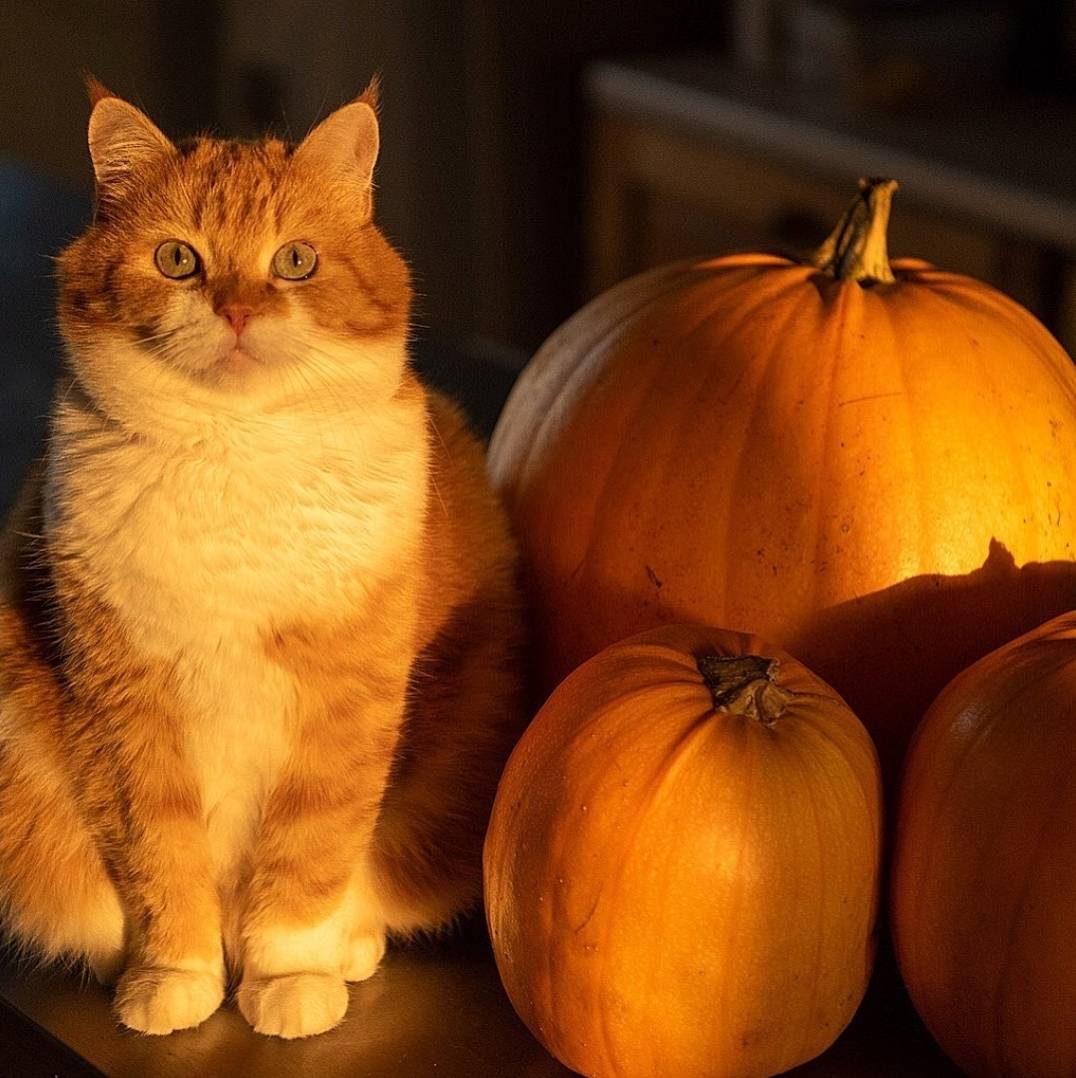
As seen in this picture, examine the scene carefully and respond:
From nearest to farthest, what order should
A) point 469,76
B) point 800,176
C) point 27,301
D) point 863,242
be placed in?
point 863,242 < point 27,301 < point 800,176 < point 469,76

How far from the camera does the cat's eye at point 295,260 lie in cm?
108

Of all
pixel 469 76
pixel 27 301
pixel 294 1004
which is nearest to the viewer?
pixel 294 1004

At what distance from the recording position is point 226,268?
1.07 meters

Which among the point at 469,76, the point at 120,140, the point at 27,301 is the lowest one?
the point at 469,76

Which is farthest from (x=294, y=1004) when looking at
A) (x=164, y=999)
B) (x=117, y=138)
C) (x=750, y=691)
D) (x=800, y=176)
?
(x=800, y=176)

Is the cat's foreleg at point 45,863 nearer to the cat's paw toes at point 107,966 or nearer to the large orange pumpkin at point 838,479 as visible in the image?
the cat's paw toes at point 107,966

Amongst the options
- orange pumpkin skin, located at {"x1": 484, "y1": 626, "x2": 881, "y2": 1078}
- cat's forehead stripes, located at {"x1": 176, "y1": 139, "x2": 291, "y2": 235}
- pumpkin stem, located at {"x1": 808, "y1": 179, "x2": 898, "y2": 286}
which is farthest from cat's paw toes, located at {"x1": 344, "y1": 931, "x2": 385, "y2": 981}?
pumpkin stem, located at {"x1": 808, "y1": 179, "x2": 898, "y2": 286}

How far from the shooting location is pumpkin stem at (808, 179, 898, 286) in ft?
4.13

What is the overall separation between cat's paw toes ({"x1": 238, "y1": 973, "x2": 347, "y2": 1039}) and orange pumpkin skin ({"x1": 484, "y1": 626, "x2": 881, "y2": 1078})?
0.13 m

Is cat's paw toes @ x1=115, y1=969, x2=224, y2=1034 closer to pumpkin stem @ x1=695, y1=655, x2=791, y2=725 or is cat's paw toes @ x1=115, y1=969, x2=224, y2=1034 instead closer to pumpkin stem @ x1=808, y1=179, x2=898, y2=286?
pumpkin stem @ x1=695, y1=655, x2=791, y2=725

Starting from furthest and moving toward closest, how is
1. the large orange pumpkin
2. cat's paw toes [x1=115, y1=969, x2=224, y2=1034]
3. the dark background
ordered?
the dark background, the large orange pumpkin, cat's paw toes [x1=115, y1=969, x2=224, y2=1034]

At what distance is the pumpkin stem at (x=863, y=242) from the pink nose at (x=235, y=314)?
0.51m

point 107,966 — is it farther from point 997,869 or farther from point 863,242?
point 863,242

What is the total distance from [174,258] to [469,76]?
259cm
